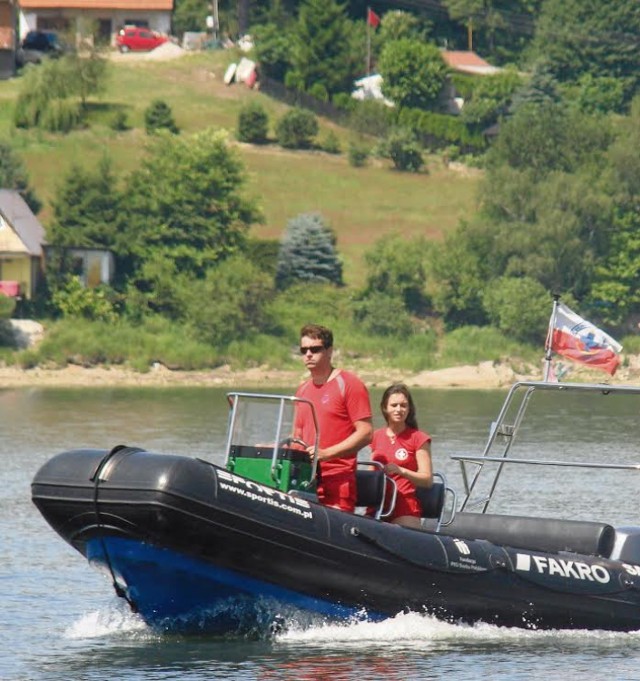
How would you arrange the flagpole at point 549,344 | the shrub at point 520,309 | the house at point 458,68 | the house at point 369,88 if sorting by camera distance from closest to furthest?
the flagpole at point 549,344
the shrub at point 520,309
the house at point 369,88
the house at point 458,68

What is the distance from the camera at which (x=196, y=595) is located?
1339 cm

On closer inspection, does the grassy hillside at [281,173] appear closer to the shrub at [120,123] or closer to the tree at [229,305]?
the shrub at [120,123]

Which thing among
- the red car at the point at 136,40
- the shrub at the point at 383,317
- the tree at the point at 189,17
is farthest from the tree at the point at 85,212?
the tree at the point at 189,17

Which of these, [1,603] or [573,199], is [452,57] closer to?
[573,199]

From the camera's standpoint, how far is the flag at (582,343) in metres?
14.9

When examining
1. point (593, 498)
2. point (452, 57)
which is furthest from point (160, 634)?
point (452, 57)

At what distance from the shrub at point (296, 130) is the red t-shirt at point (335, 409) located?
220 ft

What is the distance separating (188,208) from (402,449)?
4634 cm

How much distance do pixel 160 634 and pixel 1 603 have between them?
7.69ft

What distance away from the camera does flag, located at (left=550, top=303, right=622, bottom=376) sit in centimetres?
1485

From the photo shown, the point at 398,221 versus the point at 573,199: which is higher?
the point at 573,199

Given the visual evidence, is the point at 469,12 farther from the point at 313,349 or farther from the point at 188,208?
the point at 313,349

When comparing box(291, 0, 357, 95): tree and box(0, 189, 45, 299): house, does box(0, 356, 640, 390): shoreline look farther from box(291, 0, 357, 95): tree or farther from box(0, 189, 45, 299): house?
box(291, 0, 357, 95): tree

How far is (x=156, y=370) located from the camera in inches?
2052
